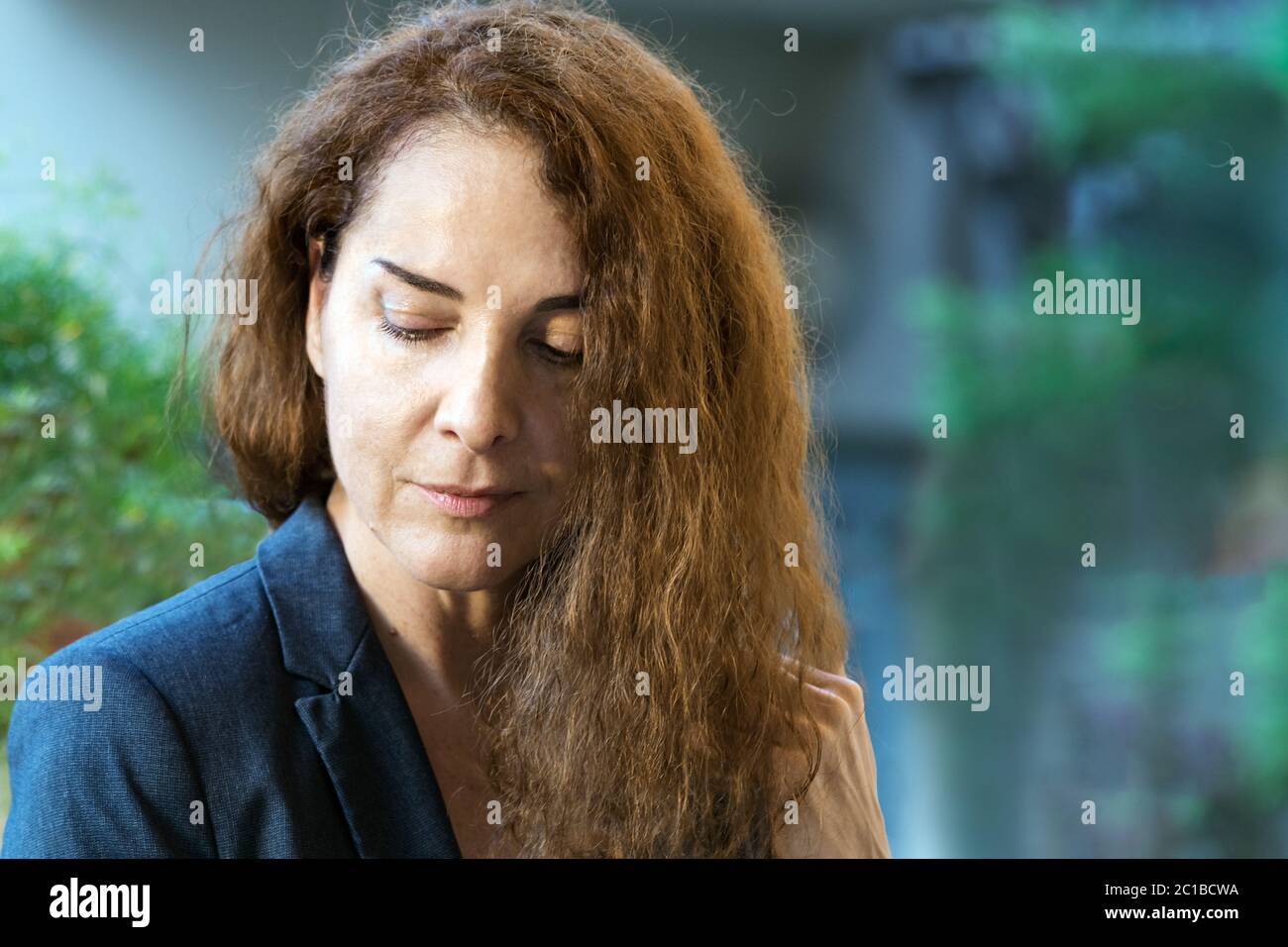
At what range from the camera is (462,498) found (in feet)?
4.54

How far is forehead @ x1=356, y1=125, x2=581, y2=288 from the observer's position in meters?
1.32

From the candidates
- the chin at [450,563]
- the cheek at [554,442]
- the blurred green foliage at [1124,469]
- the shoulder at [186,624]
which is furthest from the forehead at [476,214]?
the blurred green foliage at [1124,469]

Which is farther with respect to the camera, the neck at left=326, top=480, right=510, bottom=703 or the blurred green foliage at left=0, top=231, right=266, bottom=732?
the blurred green foliage at left=0, top=231, right=266, bottom=732

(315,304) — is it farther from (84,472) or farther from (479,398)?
(84,472)

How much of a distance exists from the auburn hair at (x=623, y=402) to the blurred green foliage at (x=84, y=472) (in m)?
0.48

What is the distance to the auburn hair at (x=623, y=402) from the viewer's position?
1.37 m

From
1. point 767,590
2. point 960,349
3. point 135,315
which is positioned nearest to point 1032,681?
point 960,349

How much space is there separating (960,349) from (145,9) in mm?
1721

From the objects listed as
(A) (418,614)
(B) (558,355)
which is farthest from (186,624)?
(B) (558,355)

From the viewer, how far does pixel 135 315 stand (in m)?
1.99

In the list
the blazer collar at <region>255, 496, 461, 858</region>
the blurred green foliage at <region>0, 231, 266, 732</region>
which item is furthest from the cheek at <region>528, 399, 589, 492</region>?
the blurred green foliage at <region>0, 231, 266, 732</region>

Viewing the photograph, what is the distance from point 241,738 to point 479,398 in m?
0.41

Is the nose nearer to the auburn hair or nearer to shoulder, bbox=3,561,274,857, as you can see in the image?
the auburn hair

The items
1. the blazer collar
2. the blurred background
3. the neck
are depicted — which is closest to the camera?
the blazer collar
